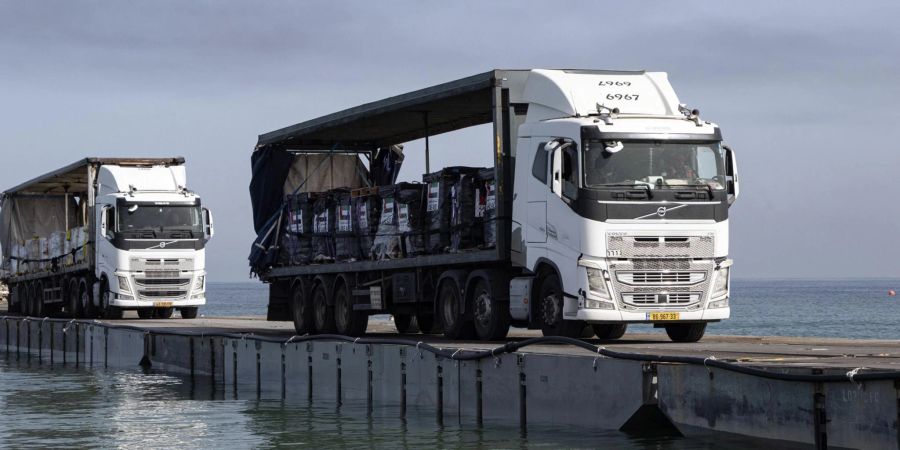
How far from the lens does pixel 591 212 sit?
20078mm

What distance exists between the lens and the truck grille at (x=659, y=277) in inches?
798

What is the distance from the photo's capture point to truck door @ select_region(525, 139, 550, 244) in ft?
68.4

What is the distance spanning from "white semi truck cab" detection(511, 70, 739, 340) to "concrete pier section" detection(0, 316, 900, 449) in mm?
743

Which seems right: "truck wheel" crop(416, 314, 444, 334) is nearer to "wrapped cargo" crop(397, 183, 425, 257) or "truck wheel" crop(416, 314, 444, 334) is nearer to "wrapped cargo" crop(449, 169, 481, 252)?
"wrapped cargo" crop(397, 183, 425, 257)

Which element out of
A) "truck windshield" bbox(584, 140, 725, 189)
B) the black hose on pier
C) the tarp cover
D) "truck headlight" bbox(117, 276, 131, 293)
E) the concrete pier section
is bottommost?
the concrete pier section

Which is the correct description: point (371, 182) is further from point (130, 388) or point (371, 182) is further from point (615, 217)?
point (615, 217)

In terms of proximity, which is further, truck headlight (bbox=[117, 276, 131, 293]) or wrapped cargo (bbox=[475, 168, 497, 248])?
truck headlight (bbox=[117, 276, 131, 293])

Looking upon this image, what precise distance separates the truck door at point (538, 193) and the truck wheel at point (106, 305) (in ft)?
69.1

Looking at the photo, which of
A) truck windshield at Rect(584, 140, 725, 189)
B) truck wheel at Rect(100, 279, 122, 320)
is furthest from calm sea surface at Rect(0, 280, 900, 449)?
truck wheel at Rect(100, 279, 122, 320)

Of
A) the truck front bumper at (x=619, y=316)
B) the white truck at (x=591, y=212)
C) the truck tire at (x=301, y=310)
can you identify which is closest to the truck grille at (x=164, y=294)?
the truck tire at (x=301, y=310)

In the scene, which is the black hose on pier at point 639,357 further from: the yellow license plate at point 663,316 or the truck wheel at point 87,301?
the truck wheel at point 87,301

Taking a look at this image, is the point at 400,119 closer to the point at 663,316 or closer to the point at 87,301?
the point at 663,316

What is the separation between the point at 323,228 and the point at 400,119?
2.89m

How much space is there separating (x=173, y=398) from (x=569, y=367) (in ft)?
34.5
